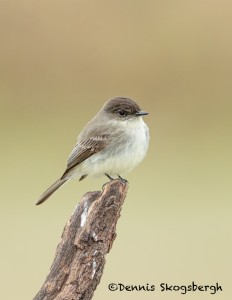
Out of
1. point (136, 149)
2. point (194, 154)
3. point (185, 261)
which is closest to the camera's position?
point (136, 149)

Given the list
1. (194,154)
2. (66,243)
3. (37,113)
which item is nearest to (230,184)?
(194,154)

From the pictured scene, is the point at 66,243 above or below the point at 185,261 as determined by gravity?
below

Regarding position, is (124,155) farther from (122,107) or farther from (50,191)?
(50,191)

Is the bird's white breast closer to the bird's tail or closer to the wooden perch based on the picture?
the bird's tail

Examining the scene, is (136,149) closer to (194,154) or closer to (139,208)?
(139,208)

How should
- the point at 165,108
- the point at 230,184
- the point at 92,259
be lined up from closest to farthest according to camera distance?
the point at 92,259, the point at 230,184, the point at 165,108

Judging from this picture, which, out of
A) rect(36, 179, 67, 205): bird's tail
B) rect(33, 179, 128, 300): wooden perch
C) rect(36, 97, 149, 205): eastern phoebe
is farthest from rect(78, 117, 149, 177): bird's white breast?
rect(33, 179, 128, 300): wooden perch
